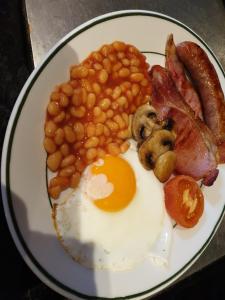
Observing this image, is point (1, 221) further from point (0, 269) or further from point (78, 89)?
point (78, 89)

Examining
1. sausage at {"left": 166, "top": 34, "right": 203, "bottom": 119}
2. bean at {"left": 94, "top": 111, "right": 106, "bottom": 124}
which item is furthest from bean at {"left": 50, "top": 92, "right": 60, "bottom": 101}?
sausage at {"left": 166, "top": 34, "right": 203, "bottom": 119}

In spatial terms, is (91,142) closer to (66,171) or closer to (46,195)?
(66,171)

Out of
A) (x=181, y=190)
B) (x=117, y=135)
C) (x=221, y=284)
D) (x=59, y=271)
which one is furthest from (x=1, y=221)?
(x=221, y=284)

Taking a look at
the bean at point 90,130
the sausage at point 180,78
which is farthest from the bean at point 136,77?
the bean at point 90,130

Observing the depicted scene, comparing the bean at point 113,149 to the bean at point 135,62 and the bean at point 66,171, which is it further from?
the bean at point 135,62

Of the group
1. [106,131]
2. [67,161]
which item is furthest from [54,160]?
[106,131]

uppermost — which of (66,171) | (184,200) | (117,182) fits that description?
(66,171)

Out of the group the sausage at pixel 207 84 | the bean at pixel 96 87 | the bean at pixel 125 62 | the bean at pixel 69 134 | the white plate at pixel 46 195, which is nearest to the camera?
the white plate at pixel 46 195
